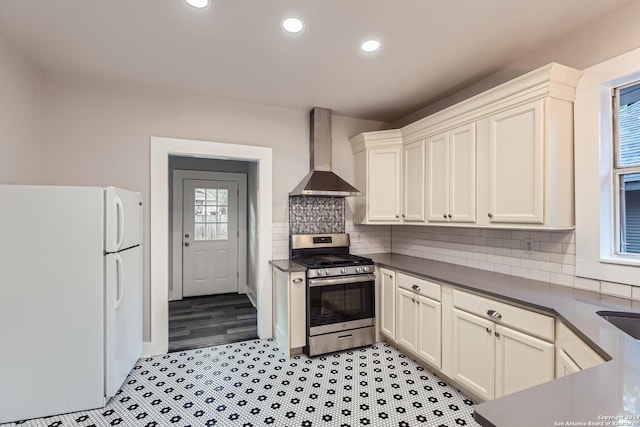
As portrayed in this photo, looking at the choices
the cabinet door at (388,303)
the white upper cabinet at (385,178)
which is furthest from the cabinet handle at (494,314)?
the white upper cabinet at (385,178)

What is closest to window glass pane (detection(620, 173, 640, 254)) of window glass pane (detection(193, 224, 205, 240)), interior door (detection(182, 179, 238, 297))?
interior door (detection(182, 179, 238, 297))

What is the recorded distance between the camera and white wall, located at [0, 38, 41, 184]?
7.13 feet

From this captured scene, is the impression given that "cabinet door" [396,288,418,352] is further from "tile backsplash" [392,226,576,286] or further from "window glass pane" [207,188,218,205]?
"window glass pane" [207,188,218,205]

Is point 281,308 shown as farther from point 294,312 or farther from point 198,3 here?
point 198,3

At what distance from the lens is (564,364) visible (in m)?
1.53

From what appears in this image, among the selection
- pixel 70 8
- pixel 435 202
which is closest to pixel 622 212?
pixel 435 202

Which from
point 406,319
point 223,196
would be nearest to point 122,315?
point 406,319

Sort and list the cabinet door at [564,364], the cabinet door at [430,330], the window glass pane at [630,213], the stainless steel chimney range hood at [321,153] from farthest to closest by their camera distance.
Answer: the stainless steel chimney range hood at [321,153] < the cabinet door at [430,330] < the window glass pane at [630,213] < the cabinet door at [564,364]

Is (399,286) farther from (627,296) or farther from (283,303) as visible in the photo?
(627,296)

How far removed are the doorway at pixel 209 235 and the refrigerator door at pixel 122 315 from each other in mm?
1813

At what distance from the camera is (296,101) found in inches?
129

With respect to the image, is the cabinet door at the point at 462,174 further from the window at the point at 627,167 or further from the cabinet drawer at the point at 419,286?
the window at the point at 627,167

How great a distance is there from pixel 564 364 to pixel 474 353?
25.9 inches

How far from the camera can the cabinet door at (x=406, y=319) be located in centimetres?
271
